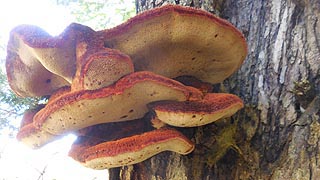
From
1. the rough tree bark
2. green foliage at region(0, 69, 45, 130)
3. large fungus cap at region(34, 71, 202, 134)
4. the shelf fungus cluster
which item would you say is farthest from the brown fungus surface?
the rough tree bark

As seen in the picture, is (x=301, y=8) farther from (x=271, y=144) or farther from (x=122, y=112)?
(x=122, y=112)

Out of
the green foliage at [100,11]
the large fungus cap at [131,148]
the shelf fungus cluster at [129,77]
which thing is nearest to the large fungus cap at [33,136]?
the shelf fungus cluster at [129,77]

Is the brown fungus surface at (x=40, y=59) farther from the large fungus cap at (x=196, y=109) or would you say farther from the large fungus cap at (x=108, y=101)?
the large fungus cap at (x=196, y=109)

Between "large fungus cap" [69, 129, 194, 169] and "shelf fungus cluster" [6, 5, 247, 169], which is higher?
"shelf fungus cluster" [6, 5, 247, 169]

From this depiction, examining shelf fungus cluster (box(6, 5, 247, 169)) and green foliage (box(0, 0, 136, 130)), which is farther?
green foliage (box(0, 0, 136, 130))

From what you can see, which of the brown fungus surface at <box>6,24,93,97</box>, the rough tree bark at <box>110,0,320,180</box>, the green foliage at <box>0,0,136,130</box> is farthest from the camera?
the green foliage at <box>0,0,136,130</box>

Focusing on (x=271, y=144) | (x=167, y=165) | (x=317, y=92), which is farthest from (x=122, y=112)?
(x=317, y=92)

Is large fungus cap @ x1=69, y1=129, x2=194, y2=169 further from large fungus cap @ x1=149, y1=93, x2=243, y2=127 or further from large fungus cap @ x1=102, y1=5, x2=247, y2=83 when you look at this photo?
large fungus cap @ x1=102, y1=5, x2=247, y2=83

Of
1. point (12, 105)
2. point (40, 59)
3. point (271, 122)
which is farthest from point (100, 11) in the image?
point (271, 122)
